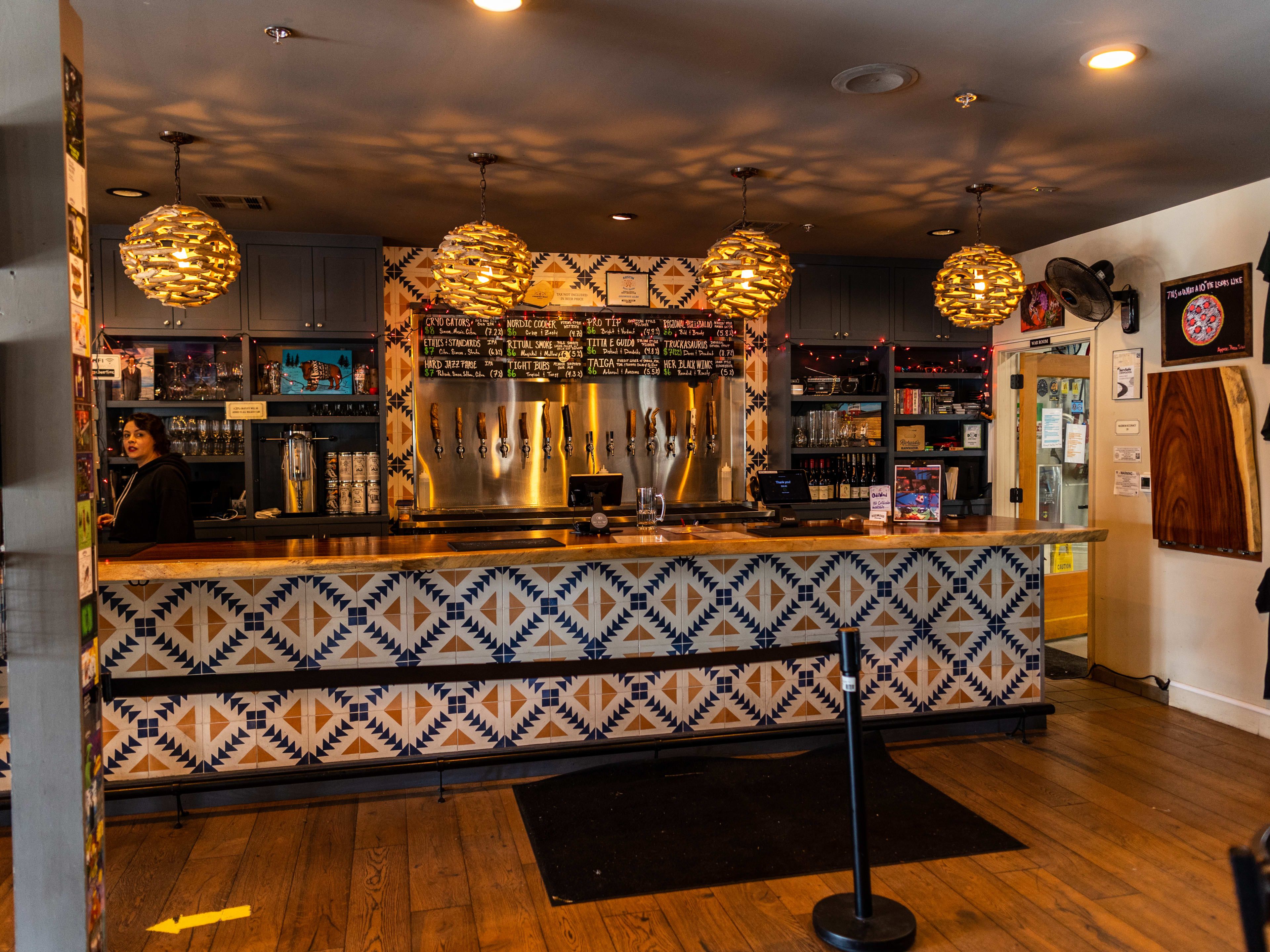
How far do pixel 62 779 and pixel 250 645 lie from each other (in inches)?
52.4

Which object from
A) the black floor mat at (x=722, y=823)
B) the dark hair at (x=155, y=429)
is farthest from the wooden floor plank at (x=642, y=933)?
the dark hair at (x=155, y=429)

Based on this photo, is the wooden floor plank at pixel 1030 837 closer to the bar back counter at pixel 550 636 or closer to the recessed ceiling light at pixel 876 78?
the bar back counter at pixel 550 636

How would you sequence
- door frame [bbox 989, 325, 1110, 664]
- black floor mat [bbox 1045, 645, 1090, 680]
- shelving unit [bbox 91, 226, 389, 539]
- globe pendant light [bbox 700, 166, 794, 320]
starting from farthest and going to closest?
door frame [bbox 989, 325, 1110, 664] < black floor mat [bbox 1045, 645, 1090, 680] < shelving unit [bbox 91, 226, 389, 539] < globe pendant light [bbox 700, 166, 794, 320]

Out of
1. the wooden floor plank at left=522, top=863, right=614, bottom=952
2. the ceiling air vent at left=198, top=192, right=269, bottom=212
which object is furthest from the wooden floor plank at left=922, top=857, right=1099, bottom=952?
the ceiling air vent at left=198, top=192, right=269, bottom=212

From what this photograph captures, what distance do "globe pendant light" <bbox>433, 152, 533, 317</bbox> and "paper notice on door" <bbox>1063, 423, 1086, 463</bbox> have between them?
4.52 m

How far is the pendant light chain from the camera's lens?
394cm

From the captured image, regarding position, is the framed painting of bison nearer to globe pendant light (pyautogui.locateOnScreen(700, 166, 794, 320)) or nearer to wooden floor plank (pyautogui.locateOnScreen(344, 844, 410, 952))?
globe pendant light (pyautogui.locateOnScreen(700, 166, 794, 320))

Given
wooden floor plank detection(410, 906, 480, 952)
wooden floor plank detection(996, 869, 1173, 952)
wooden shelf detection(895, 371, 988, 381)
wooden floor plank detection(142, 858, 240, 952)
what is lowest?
wooden floor plank detection(996, 869, 1173, 952)

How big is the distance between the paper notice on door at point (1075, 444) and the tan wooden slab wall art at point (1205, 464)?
4.19 feet

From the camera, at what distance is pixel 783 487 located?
466 cm

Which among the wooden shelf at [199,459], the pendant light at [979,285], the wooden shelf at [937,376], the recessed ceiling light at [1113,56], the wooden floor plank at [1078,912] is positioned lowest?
the wooden floor plank at [1078,912]

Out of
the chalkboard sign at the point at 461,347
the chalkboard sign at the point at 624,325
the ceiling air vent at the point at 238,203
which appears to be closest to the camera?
the ceiling air vent at the point at 238,203

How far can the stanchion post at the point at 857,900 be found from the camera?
7.93 feet

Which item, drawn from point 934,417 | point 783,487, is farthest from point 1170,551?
point 783,487
